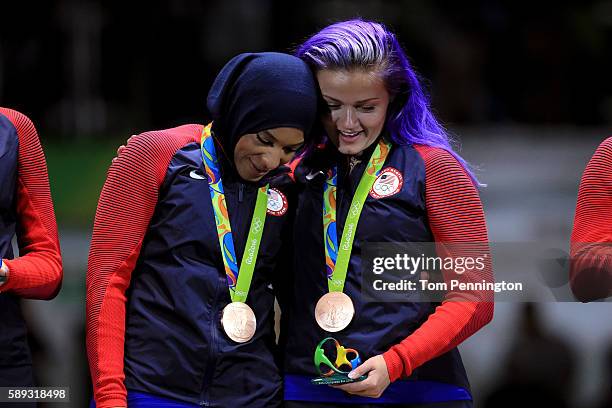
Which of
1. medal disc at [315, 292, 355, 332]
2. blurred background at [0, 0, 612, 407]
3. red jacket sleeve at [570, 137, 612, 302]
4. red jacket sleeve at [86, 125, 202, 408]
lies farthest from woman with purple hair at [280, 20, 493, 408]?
blurred background at [0, 0, 612, 407]

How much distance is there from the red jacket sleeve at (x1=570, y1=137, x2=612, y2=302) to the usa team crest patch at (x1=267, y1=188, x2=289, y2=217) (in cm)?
67

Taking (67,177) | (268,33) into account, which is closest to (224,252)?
(67,177)

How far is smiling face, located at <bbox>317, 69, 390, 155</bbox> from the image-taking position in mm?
2691

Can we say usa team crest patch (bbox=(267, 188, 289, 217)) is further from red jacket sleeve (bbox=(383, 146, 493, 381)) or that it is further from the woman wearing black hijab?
red jacket sleeve (bbox=(383, 146, 493, 381))

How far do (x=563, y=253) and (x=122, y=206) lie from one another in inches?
40.0

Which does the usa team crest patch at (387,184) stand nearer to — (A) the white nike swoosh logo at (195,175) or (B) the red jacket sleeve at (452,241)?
(B) the red jacket sleeve at (452,241)

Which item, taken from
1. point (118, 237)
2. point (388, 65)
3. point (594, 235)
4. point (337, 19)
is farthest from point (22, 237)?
point (337, 19)

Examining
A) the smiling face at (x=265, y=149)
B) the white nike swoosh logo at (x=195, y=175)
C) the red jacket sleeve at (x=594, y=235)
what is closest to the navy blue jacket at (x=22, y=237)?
the white nike swoosh logo at (x=195, y=175)

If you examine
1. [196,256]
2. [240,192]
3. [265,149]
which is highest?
[265,149]

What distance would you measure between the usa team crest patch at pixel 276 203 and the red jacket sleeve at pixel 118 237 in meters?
0.26

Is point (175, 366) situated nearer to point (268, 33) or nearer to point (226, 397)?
point (226, 397)

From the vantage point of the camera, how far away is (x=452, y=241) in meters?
2.65

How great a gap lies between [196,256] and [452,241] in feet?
1.88

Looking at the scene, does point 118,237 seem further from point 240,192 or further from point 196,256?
point 240,192
